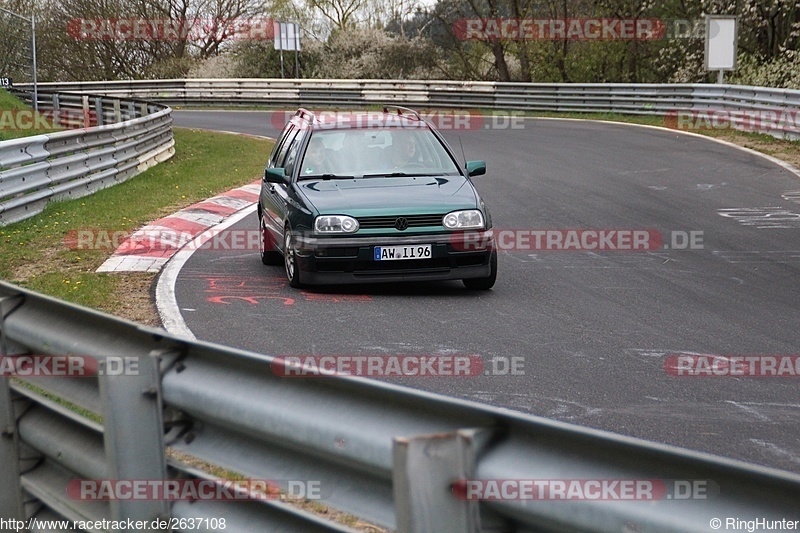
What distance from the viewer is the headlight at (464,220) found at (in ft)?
31.8

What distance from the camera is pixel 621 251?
1196cm

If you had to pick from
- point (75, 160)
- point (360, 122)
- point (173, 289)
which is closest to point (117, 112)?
point (75, 160)

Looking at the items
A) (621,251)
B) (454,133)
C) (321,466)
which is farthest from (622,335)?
(454,133)

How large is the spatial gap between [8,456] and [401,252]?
604 cm

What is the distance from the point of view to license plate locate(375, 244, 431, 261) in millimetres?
9570

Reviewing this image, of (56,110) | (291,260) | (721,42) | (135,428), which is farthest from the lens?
(56,110)

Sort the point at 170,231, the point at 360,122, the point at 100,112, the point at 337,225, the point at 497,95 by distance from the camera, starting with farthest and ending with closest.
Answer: the point at 497,95
the point at 100,112
the point at 170,231
the point at 360,122
the point at 337,225

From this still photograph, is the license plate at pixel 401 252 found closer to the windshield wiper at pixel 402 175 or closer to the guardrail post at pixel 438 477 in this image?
the windshield wiper at pixel 402 175

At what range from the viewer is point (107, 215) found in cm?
1424

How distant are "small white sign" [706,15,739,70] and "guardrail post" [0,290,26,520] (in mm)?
27419

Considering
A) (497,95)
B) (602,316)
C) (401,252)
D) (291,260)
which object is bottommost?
(602,316)

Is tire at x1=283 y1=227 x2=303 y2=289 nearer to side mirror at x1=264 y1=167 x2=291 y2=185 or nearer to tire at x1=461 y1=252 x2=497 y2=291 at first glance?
side mirror at x1=264 y1=167 x2=291 y2=185

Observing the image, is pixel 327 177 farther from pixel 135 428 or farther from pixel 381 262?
pixel 135 428

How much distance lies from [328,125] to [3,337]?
7457mm
